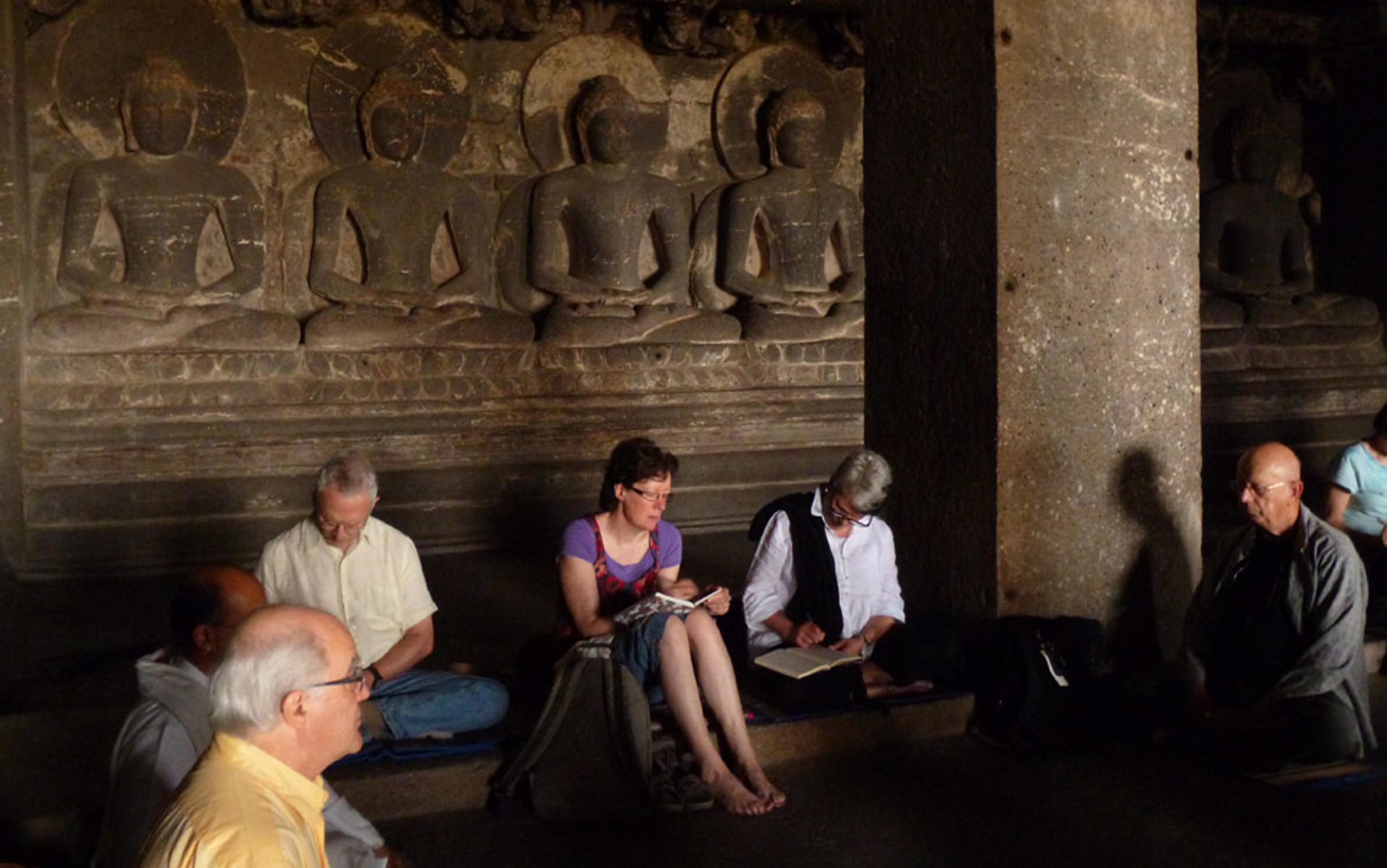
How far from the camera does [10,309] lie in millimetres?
6719

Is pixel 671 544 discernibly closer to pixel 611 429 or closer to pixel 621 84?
pixel 611 429

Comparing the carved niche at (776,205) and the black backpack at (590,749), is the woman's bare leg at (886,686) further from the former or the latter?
the carved niche at (776,205)

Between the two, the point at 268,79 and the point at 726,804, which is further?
the point at 268,79

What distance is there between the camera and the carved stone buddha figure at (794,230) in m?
9.05

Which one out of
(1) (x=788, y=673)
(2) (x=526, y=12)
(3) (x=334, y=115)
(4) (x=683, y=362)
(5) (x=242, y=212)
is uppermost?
(2) (x=526, y=12)

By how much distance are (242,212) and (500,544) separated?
7.21 feet

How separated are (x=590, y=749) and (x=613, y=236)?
5095mm

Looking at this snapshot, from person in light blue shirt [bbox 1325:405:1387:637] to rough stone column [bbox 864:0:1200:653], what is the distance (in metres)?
0.79

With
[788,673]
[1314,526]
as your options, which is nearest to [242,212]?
[788,673]

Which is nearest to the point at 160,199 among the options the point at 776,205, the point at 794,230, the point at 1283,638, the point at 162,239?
the point at 162,239

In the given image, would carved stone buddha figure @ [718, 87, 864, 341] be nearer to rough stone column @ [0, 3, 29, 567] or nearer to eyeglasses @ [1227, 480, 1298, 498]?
rough stone column @ [0, 3, 29, 567]

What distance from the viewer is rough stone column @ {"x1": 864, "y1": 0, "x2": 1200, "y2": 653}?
4.89m

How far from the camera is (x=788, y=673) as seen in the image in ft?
14.8

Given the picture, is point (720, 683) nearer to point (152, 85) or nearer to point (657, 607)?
point (657, 607)
